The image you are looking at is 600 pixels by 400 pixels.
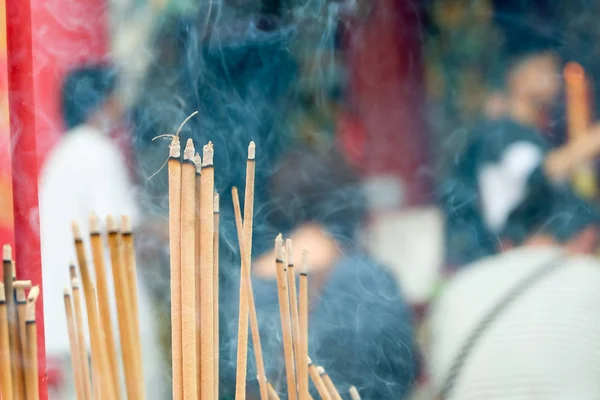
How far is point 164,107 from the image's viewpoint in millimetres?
1297

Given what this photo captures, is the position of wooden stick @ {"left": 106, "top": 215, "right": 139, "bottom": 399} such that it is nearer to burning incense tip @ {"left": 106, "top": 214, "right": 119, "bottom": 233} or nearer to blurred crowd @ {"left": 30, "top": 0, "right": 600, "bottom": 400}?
burning incense tip @ {"left": 106, "top": 214, "right": 119, "bottom": 233}

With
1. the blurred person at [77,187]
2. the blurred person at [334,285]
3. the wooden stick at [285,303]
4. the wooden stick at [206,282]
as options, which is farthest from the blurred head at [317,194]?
the wooden stick at [206,282]

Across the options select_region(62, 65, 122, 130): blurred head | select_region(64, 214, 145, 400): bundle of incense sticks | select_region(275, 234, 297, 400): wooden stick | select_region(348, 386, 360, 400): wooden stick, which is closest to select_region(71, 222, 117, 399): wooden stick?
select_region(64, 214, 145, 400): bundle of incense sticks

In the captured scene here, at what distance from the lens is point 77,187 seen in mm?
1313

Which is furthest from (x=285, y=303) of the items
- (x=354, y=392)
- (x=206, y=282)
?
(x=354, y=392)

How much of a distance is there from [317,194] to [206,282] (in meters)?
0.59

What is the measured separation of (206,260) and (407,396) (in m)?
0.66

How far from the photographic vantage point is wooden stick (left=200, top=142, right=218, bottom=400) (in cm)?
69

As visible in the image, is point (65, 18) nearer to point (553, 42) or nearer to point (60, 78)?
point (60, 78)

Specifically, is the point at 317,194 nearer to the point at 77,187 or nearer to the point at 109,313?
the point at 77,187

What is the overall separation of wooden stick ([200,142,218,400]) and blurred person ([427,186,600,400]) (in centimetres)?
62

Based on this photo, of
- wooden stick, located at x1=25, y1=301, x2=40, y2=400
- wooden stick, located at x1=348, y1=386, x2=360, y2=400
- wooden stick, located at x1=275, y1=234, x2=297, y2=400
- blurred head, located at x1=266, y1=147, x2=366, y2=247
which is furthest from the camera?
blurred head, located at x1=266, y1=147, x2=366, y2=247

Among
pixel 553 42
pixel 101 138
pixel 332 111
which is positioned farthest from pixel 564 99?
pixel 101 138

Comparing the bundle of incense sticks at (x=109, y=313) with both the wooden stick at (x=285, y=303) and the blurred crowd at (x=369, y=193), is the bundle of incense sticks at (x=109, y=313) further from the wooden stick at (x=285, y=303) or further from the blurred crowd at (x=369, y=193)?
the blurred crowd at (x=369, y=193)
